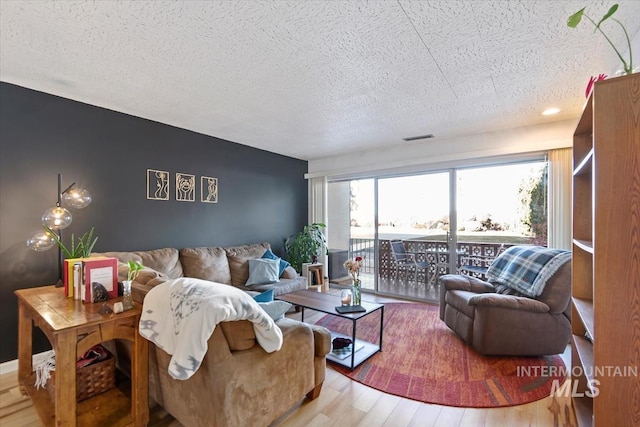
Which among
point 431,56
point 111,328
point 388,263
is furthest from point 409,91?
point 388,263

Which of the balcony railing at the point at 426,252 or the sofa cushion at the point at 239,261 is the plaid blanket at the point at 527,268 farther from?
the sofa cushion at the point at 239,261

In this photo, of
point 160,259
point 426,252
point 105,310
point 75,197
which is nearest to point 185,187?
point 160,259

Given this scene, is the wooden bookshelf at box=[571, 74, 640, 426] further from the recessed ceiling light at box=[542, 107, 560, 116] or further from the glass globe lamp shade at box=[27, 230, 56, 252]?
the glass globe lamp shade at box=[27, 230, 56, 252]

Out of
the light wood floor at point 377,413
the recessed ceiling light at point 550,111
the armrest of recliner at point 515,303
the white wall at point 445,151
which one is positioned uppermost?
the recessed ceiling light at point 550,111

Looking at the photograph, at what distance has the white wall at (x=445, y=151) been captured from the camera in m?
3.50

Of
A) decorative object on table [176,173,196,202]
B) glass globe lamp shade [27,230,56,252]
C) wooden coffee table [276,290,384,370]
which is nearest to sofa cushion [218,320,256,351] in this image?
wooden coffee table [276,290,384,370]

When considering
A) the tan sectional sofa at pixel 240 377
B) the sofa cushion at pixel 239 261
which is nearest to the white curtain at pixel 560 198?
the tan sectional sofa at pixel 240 377

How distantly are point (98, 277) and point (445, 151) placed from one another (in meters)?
4.21

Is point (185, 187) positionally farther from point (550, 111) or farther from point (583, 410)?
point (550, 111)

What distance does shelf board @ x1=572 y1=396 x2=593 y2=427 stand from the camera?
1657 millimetres

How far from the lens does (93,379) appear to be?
1.95 m

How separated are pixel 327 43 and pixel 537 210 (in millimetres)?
3429

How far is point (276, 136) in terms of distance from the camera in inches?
162

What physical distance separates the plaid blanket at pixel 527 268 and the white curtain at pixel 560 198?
642 mm
